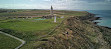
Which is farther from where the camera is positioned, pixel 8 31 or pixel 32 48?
pixel 8 31

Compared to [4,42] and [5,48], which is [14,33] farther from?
[5,48]

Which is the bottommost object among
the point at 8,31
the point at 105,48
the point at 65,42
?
the point at 105,48

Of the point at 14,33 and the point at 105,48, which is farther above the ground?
the point at 14,33

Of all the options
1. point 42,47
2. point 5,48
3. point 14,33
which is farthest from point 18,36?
point 42,47

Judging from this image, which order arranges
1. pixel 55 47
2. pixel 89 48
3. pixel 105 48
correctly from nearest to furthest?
1. pixel 55 47
2. pixel 89 48
3. pixel 105 48

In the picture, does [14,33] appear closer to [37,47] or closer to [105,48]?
[37,47]

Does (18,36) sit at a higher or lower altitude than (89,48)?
higher

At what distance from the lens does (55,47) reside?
1884cm

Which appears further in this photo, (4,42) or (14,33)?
(14,33)

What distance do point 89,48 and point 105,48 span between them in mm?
6048

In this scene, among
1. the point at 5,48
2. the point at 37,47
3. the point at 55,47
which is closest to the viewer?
the point at 5,48

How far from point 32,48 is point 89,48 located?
646 inches

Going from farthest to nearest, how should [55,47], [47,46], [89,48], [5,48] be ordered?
1. [89,48]
2. [55,47]
3. [47,46]
4. [5,48]

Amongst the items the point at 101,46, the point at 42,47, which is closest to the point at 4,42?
the point at 42,47
